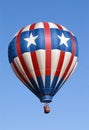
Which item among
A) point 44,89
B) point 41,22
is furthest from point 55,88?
point 41,22

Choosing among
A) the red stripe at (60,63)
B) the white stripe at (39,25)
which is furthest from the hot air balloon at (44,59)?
the white stripe at (39,25)

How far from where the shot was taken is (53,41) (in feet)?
263

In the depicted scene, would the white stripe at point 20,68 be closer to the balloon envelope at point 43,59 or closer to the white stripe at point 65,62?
the balloon envelope at point 43,59

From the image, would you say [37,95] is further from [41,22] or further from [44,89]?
[41,22]

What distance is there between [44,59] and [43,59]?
89 mm

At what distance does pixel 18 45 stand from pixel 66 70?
15.9 ft

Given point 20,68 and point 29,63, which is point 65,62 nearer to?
point 29,63

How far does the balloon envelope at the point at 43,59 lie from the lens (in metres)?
79.8

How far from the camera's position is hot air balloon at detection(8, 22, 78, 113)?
262 ft

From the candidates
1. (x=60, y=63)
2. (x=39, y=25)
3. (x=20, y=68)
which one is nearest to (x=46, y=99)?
(x=60, y=63)

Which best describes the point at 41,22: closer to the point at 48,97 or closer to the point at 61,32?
the point at 61,32

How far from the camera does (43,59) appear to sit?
262 feet

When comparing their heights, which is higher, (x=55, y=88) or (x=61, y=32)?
(x=61, y=32)

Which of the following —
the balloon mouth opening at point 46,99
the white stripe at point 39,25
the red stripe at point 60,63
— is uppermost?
the white stripe at point 39,25
